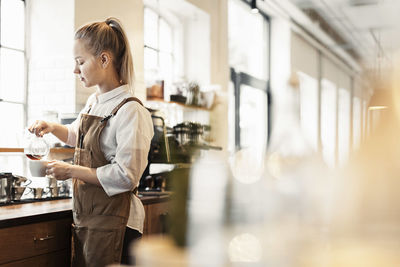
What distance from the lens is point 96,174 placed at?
1.45 metres

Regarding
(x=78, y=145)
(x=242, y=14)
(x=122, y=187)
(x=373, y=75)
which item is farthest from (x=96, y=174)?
(x=373, y=75)

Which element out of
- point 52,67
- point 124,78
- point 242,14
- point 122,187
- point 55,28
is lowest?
point 122,187

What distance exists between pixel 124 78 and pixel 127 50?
90 millimetres

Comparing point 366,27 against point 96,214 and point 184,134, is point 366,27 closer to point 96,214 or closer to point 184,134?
point 184,134

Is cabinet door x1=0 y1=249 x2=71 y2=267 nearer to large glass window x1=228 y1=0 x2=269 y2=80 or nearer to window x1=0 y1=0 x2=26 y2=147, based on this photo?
window x1=0 y1=0 x2=26 y2=147

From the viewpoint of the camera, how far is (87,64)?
4.67ft

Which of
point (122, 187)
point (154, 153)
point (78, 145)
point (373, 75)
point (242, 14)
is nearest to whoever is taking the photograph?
point (373, 75)

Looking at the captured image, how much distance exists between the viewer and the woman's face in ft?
4.67

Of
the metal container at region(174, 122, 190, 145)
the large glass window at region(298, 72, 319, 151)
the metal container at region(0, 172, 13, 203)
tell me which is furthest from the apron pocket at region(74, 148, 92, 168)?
the large glass window at region(298, 72, 319, 151)

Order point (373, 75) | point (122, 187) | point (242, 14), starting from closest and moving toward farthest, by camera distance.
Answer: point (373, 75) < point (242, 14) < point (122, 187)

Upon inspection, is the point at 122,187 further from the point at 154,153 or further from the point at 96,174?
the point at 154,153

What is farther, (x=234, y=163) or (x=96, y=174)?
(x=96, y=174)

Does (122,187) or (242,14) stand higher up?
(242,14)

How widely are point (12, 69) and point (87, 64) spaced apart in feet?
4.80
